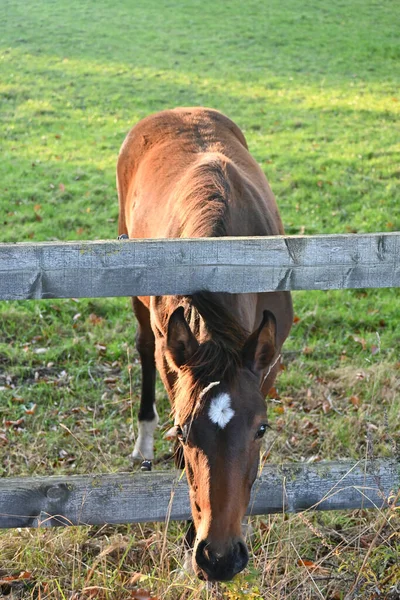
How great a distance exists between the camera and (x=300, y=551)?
11.3 ft

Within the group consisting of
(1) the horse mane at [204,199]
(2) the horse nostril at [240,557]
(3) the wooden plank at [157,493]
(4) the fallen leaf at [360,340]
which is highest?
(1) the horse mane at [204,199]

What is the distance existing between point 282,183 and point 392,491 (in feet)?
26.8

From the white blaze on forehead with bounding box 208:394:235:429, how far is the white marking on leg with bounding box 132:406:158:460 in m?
2.23

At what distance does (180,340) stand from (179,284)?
0.76 feet

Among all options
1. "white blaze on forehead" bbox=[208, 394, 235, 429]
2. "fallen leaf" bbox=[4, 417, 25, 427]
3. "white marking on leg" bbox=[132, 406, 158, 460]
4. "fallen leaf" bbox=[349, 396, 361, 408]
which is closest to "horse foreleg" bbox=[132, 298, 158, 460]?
"white marking on leg" bbox=[132, 406, 158, 460]

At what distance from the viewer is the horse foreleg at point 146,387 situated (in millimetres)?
4723

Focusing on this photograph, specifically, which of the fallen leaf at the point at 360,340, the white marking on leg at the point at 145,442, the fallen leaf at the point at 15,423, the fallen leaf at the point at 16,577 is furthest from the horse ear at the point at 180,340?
the fallen leaf at the point at 360,340

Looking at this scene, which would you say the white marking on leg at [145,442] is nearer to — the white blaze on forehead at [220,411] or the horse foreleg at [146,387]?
the horse foreleg at [146,387]

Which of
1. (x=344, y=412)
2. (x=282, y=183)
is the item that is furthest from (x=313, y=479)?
(x=282, y=183)

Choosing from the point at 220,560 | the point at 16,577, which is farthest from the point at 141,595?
the point at 220,560

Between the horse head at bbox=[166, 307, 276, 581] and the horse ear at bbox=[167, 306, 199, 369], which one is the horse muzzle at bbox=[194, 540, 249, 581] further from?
the horse ear at bbox=[167, 306, 199, 369]

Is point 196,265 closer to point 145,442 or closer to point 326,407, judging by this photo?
point 145,442

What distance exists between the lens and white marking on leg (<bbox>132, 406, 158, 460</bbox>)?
4.68 meters

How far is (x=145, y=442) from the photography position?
4750 millimetres
